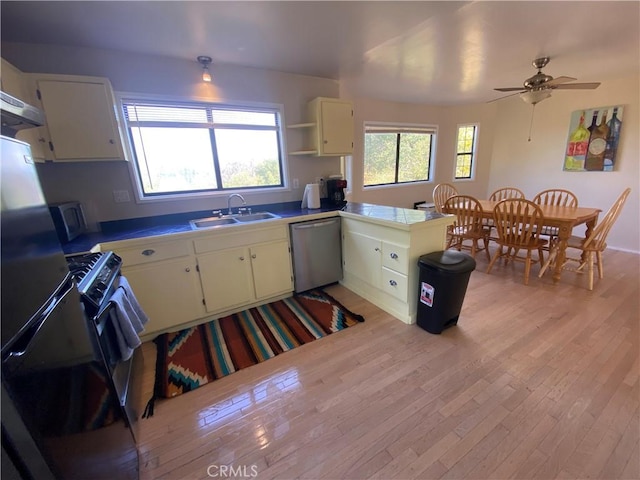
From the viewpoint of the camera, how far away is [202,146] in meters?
2.63

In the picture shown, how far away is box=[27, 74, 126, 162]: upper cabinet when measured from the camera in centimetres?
185

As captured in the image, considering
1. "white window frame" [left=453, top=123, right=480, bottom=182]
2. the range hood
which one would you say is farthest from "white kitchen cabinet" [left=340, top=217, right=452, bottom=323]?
"white window frame" [left=453, top=123, right=480, bottom=182]

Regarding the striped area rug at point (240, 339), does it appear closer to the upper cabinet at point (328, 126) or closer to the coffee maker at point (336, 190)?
the coffee maker at point (336, 190)

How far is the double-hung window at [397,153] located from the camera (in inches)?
173

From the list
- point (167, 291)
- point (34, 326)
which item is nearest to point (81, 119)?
point (167, 291)

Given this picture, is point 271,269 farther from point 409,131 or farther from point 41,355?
point 409,131

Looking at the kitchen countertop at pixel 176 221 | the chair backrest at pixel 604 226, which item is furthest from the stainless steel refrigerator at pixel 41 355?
the chair backrest at pixel 604 226

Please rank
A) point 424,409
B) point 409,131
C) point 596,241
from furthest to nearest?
point 409,131 → point 596,241 → point 424,409

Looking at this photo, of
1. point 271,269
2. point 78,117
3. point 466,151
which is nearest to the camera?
point 78,117


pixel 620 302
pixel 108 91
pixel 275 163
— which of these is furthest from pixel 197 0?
pixel 620 302

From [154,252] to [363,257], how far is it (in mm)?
1772

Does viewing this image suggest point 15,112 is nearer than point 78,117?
Yes

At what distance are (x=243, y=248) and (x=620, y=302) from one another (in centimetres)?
347

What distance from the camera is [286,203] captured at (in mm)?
3088
